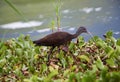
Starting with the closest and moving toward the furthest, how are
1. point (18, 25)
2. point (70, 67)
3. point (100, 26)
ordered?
point (70, 67), point (100, 26), point (18, 25)

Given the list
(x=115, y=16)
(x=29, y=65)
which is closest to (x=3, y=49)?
(x=29, y=65)

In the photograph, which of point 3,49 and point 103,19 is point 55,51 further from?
point 103,19

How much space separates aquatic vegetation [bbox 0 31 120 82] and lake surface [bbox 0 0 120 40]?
1.78 ft

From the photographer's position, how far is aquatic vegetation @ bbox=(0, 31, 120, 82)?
2936 mm

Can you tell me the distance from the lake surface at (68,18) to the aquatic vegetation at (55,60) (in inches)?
21.3

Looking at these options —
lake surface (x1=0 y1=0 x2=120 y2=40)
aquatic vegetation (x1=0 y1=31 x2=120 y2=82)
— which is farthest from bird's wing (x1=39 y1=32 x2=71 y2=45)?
lake surface (x1=0 y1=0 x2=120 y2=40)

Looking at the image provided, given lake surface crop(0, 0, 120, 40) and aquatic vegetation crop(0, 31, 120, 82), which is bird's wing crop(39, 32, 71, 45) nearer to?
aquatic vegetation crop(0, 31, 120, 82)

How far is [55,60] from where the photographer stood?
3572 mm

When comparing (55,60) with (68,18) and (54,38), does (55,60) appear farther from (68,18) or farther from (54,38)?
(68,18)

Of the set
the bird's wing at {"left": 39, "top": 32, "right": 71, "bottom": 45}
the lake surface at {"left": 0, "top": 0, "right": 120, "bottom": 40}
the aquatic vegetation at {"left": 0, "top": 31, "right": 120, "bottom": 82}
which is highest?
the lake surface at {"left": 0, "top": 0, "right": 120, "bottom": 40}

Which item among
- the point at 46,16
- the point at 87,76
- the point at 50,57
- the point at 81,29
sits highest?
the point at 46,16

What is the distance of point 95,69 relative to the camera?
8.93ft

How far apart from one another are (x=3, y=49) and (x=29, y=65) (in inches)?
18.7

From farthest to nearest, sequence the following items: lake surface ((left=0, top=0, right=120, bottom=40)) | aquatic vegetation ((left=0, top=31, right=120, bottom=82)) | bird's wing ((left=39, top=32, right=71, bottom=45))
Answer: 1. lake surface ((left=0, top=0, right=120, bottom=40))
2. bird's wing ((left=39, top=32, right=71, bottom=45))
3. aquatic vegetation ((left=0, top=31, right=120, bottom=82))
